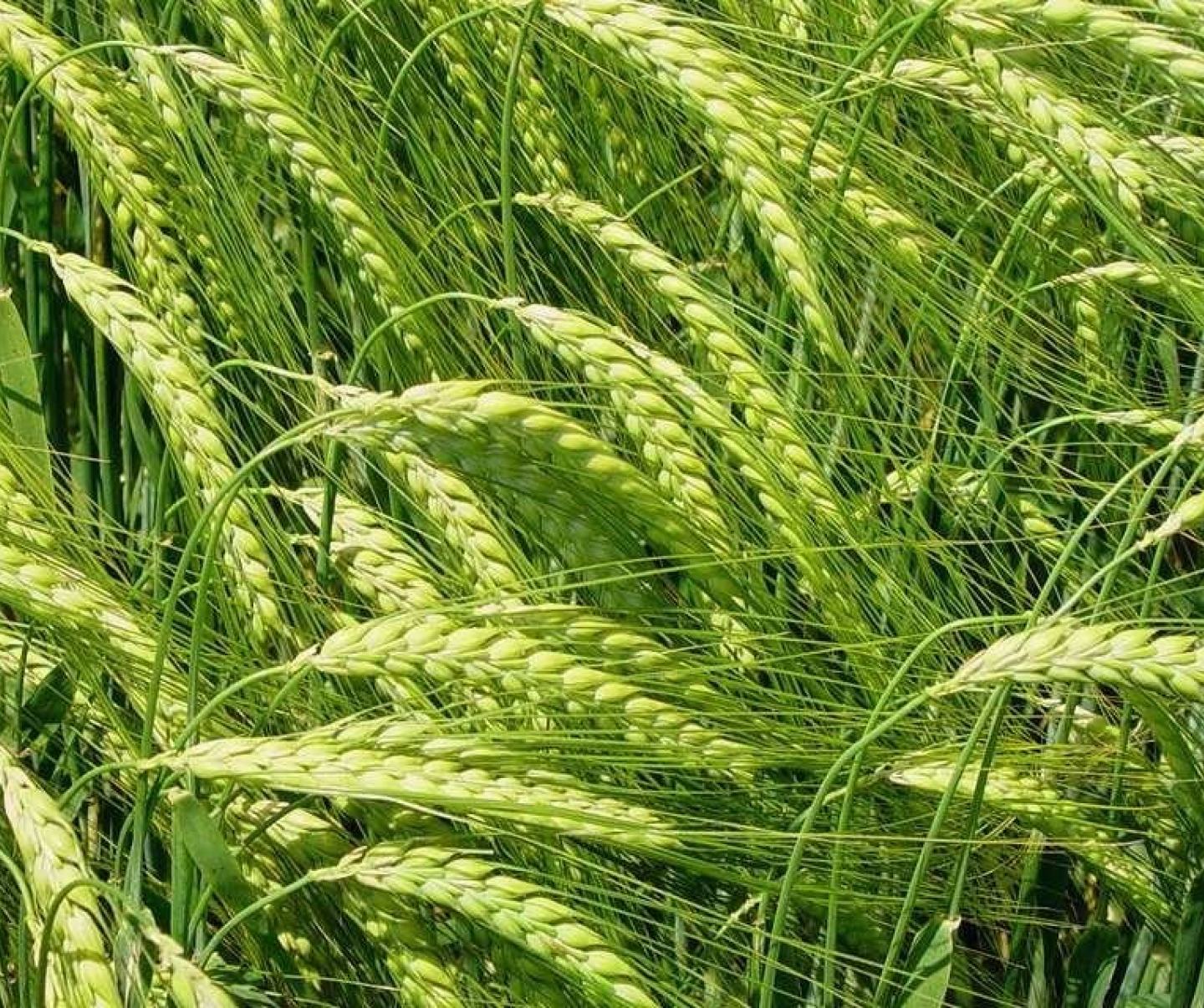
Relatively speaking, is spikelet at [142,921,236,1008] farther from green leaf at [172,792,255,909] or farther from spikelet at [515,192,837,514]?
spikelet at [515,192,837,514]

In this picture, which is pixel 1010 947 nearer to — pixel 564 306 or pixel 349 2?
pixel 564 306

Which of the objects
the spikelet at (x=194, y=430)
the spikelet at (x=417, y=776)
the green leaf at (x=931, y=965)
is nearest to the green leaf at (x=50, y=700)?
the spikelet at (x=194, y=430)

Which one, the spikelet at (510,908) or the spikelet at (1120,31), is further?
the spikelet at (1120,31)

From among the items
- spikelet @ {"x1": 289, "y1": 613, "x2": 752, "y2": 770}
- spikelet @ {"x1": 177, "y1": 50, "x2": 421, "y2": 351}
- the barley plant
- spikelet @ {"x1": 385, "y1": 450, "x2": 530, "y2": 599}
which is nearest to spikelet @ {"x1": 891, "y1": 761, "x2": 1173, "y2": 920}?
the barley plant

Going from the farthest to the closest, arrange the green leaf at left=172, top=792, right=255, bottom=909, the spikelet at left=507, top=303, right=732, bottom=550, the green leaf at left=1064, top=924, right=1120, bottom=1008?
the green leaf at left=1064, top=924, right=1120, bottom=1008 → the spikelet at left=507, top=303, right=732, bottom=550 → the green leaf at left=172, top=792, right=255, bottom=909

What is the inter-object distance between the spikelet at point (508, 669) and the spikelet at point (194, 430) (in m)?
0.22

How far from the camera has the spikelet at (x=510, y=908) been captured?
103 centimetres

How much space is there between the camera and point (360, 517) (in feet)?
4.48

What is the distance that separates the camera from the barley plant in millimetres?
1066

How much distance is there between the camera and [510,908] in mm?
1045

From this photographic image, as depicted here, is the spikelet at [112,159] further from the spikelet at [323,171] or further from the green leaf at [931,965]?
the green leaf at [931,965]

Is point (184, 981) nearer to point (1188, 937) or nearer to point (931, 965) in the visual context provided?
point (931, 965)

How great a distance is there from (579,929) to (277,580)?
410mm

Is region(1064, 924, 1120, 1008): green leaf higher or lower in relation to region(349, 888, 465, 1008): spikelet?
lower
